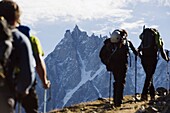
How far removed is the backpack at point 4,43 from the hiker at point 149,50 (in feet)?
32.2

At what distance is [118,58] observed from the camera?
53.0ft

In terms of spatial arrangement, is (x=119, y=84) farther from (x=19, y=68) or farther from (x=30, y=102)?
(x=19, y=68)

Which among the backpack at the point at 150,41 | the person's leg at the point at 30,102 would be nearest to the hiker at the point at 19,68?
the person's leg at the point at 30,102

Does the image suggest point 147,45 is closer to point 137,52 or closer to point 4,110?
point 137,52

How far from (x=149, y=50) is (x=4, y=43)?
1028 centimetres

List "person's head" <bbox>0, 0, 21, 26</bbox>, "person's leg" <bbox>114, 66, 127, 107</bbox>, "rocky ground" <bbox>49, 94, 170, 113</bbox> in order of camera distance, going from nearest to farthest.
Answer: "person's head" <bbox>0, 0, 21, 26</bbox>, "rocky ground" <bbox>49, 94, 170, 113</bbox>, "person's leg" <bbox>114, 66, 127, 107</bbox>

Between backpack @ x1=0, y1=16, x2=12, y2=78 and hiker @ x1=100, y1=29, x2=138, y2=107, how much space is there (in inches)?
346

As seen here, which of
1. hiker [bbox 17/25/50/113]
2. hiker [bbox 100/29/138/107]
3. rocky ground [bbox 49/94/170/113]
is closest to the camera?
hiker [bbox 17/25/50/113]

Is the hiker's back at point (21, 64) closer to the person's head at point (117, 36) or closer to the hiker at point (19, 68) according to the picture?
the hiker at point (19, 68)

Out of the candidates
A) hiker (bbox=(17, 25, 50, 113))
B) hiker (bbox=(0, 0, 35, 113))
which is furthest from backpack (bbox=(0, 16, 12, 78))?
hiker (bbox=(17, 25, 50, 113))

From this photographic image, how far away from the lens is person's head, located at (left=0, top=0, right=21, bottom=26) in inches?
298

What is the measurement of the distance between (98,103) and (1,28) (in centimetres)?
1151

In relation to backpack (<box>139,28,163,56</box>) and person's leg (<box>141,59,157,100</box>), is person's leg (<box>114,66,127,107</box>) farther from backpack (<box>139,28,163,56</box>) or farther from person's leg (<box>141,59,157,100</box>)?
person's leg (<box>141,59,157,100</box>)

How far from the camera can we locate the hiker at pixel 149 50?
16703mm
